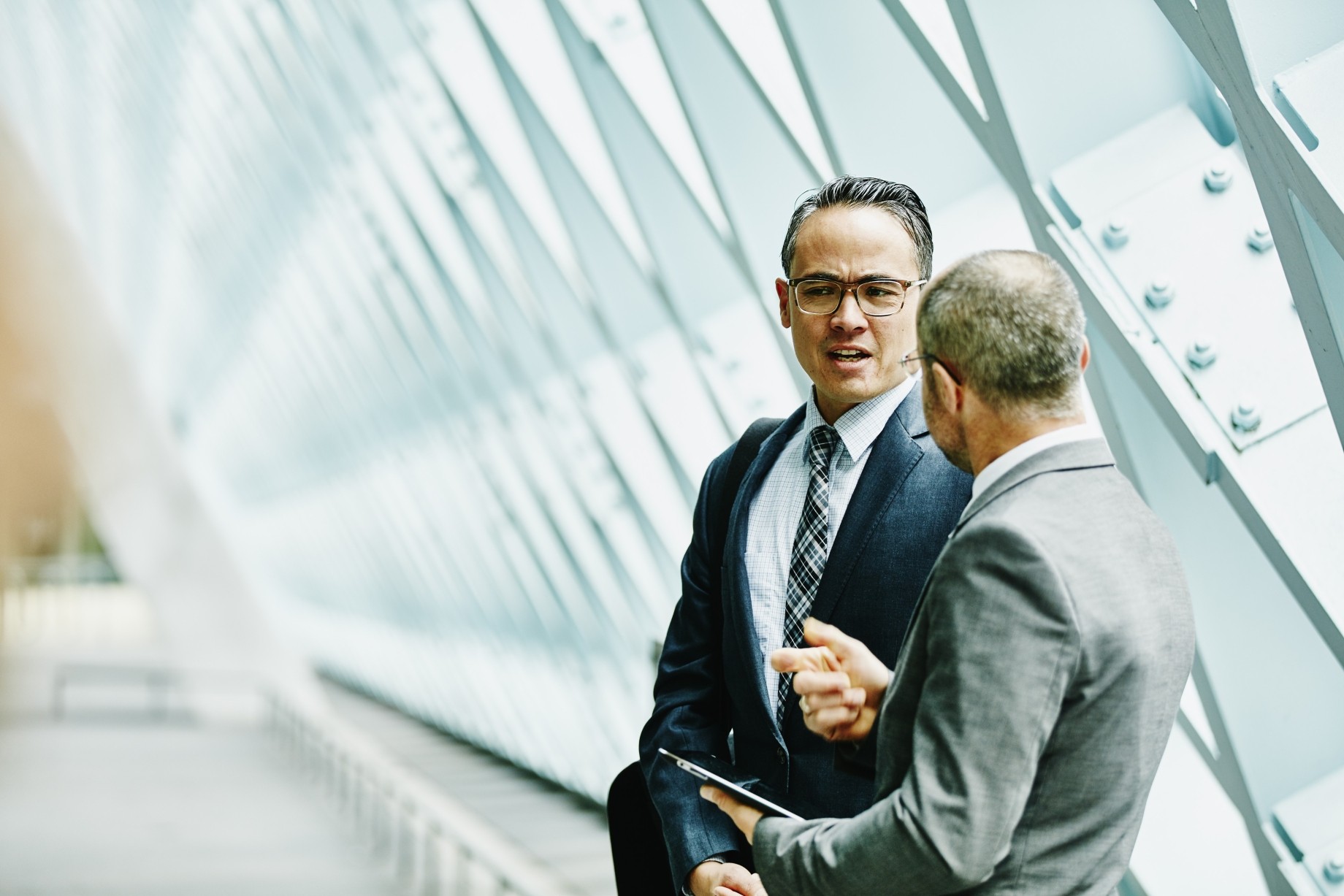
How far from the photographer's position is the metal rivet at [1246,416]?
14.8 ft

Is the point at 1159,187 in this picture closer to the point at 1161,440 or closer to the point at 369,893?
the point at 1161,440

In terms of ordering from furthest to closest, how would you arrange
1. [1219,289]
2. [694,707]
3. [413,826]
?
[413,826]
[1219,289]
[694,707]

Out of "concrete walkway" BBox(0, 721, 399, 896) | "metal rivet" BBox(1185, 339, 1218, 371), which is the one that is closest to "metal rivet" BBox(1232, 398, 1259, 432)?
"metal rivet" BBox(1185, 339, 1218, 371)

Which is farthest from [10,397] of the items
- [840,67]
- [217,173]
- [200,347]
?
[840,67]

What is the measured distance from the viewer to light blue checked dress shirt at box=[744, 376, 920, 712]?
334cm

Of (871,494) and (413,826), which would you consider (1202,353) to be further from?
(413,826)

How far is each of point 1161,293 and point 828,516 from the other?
2.03 metres

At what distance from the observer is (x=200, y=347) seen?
147ft

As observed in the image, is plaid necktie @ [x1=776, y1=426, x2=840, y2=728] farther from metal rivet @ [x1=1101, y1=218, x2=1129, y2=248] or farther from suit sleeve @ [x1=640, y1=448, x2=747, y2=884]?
metal rivet @ [x1=1101, y1=218, x2=1129, y2=248]

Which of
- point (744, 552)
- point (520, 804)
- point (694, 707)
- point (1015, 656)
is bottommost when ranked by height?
point (520, 804)

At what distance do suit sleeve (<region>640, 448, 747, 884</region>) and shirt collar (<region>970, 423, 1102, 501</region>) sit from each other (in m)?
1.23

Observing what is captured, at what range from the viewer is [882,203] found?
3.26 m

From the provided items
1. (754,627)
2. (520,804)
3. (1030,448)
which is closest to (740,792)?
(754,627)

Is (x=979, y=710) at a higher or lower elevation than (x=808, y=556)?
lower
